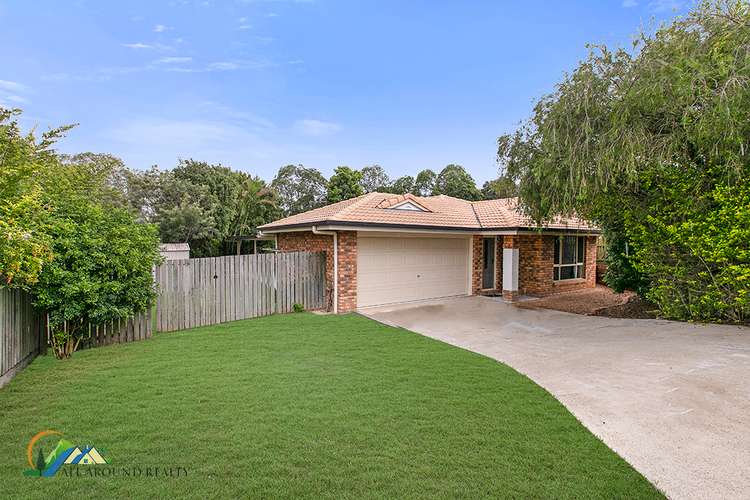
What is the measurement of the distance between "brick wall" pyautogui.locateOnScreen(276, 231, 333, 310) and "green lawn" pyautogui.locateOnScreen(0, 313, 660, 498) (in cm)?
473

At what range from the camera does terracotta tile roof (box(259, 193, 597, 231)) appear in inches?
464

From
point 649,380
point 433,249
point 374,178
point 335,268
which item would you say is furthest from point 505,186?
point 374,178

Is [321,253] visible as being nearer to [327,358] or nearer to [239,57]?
[327,358]

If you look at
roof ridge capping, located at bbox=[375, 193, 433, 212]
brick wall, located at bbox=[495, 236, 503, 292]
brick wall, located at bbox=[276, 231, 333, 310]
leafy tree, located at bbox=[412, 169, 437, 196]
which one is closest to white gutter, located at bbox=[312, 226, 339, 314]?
brick wall, located at bbox=[276, 231, 333, 310]

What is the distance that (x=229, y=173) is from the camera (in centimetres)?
3112

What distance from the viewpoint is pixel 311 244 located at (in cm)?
1334

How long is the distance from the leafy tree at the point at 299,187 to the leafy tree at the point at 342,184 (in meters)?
5.37

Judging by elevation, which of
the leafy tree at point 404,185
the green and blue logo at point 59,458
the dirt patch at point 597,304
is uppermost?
the leafy tree at point 404,185

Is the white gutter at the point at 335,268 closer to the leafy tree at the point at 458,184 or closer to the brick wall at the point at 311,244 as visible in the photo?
the brick wall at the point at 311,244

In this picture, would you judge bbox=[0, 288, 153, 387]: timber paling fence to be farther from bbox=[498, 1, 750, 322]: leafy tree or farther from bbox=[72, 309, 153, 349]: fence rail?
bbox=[498, 1, 750, 322]: leafy tree

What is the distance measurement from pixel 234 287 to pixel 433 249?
21.3 ft

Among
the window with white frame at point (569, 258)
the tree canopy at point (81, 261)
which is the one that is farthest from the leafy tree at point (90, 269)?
the window with white frame at point (569, 258)

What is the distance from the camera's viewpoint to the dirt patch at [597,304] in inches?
422

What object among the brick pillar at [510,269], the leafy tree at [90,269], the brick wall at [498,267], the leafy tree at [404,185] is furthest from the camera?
the leafy tree at [404,185]
